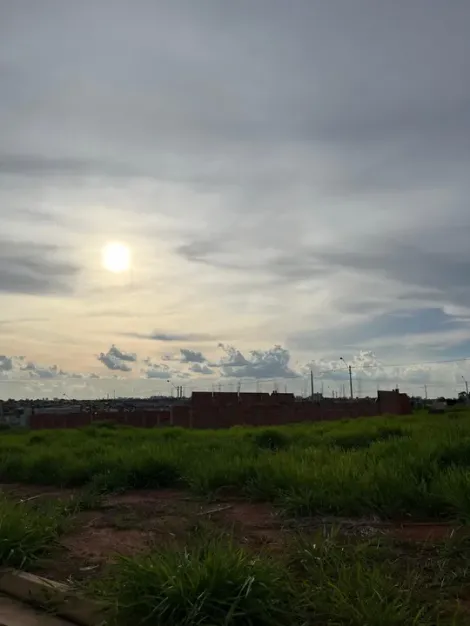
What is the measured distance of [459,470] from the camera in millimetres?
6051

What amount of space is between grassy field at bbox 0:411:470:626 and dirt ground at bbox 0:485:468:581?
0.16 feet

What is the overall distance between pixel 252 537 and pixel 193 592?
6.16 ft

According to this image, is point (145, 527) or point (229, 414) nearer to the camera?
point (145, 527)

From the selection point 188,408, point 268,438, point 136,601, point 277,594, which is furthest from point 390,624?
point 188,408

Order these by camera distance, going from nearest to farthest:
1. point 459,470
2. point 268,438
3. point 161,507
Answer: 1. point 459,470
2. point 161,507
3. point 268,438

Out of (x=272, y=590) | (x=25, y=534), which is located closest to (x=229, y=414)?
(x=25, y=534)

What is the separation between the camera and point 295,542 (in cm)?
469

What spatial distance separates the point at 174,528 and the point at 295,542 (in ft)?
4.88

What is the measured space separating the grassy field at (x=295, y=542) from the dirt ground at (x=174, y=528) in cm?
5

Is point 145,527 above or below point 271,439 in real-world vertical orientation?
below

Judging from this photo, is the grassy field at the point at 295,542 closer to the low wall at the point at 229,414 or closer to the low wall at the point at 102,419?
the low wall at the point at 229,414

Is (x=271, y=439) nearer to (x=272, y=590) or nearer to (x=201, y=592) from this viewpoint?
(x=272, y=590)

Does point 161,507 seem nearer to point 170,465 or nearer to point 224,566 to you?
point 170,465

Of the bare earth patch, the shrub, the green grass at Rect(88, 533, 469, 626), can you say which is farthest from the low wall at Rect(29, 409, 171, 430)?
the green grass at Rect(88, 533, 469, 626)
